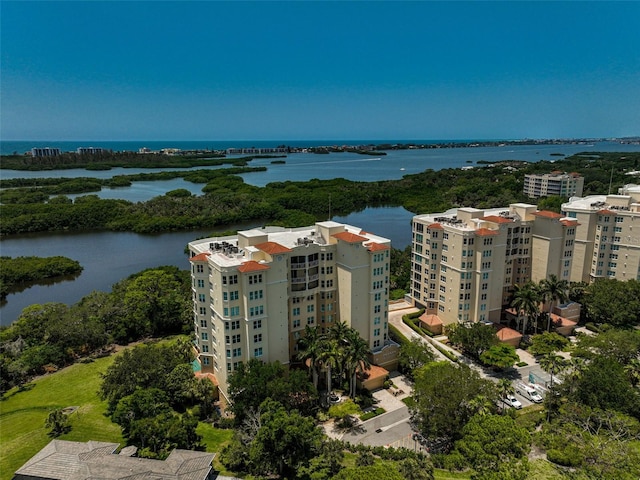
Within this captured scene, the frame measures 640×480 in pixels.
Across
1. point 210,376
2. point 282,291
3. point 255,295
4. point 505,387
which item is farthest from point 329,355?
point 505,387

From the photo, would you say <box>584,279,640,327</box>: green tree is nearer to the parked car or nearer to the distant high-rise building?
the parked car

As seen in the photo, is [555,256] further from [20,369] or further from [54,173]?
[54,173]

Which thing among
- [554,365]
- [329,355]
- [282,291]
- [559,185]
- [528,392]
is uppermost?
[559,185]

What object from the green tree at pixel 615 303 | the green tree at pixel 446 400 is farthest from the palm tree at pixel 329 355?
the green tree at pixel 615 303

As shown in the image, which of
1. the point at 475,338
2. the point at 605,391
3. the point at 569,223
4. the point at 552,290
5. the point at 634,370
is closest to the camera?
the point at 605,391

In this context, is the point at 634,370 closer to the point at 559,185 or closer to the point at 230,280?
the point at 230,280

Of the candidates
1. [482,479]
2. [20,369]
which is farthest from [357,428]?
[20,369]
